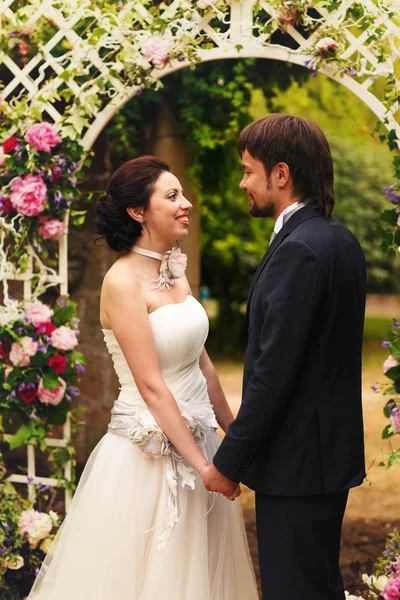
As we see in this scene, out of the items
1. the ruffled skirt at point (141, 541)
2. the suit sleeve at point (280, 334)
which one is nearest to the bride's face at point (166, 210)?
the suit sleeve at point (280, 334)

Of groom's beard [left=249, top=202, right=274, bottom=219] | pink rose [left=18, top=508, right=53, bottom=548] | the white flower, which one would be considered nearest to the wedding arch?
pink rose [left=18, top=508, right=53, bottom=548]

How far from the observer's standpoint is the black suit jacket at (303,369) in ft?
8.06

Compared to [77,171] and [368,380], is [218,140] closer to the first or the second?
[77,171]

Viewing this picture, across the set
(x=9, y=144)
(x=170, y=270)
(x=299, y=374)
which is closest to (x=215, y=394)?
(x=170, y=270)

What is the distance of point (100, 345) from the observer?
18.4ft

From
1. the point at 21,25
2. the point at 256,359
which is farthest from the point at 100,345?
the point at 256,359

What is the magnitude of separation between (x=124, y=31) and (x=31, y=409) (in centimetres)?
174

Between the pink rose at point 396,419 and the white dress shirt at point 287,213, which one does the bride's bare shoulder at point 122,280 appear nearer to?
the white dress shirt at point 287,213

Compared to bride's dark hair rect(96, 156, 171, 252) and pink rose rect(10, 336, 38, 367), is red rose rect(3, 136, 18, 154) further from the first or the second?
bride's dark hair rect(96, 156, 171, 252)

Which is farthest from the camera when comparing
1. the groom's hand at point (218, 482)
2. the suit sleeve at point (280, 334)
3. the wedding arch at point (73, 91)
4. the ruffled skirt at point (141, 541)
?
the wedding arch at point (73, 91)

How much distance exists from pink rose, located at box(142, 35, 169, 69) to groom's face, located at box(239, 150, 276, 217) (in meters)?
1.27

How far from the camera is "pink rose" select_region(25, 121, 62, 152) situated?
3887 mm

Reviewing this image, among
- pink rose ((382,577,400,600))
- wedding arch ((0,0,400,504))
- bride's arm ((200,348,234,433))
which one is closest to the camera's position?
bride's arm ((200,348,234,433))

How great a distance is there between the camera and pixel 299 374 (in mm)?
2545
